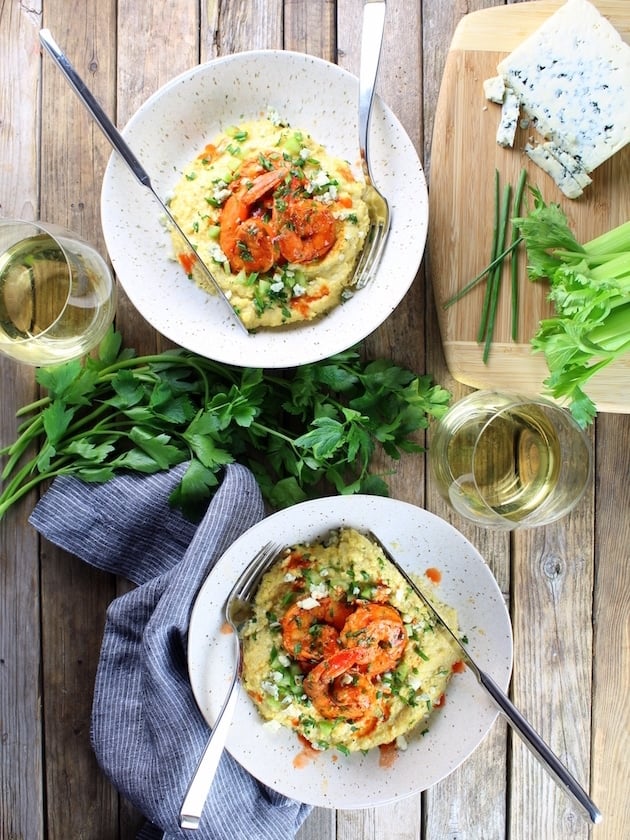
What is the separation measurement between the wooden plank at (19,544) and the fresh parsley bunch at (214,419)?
0.30 ft

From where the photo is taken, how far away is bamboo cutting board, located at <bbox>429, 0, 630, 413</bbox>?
1975mm

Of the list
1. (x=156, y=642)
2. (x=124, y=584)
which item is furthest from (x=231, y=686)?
(x=124, y=584)

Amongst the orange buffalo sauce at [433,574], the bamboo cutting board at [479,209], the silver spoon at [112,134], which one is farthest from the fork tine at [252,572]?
the bamboo cutting board at [479,209]

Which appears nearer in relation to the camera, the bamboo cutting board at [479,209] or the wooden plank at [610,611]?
the bamboo cutting board at [479,209]

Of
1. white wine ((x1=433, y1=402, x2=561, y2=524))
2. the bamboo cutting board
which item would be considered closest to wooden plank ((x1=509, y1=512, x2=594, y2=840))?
white wine ((x1=433, y1=402, x2=561, y2=524))

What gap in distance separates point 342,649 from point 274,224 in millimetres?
1022

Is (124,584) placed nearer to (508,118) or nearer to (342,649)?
(342,649)

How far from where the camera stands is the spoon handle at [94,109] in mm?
1716

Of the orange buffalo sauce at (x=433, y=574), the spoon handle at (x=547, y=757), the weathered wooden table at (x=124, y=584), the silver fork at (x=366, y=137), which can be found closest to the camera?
the spoon handle at (x=547, y=757)

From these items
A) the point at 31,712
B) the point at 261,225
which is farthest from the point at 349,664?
the point at 261,225

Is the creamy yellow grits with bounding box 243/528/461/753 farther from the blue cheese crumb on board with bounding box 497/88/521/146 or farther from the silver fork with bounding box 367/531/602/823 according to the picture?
the blue cheese crumb on board with bounding box 497/88/521/146

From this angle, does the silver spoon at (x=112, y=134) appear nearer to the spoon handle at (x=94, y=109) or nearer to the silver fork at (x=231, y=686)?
the spoon handle at (x=94, y=109)

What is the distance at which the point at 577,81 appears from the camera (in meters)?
1.92

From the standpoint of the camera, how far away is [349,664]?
70.2 inches
